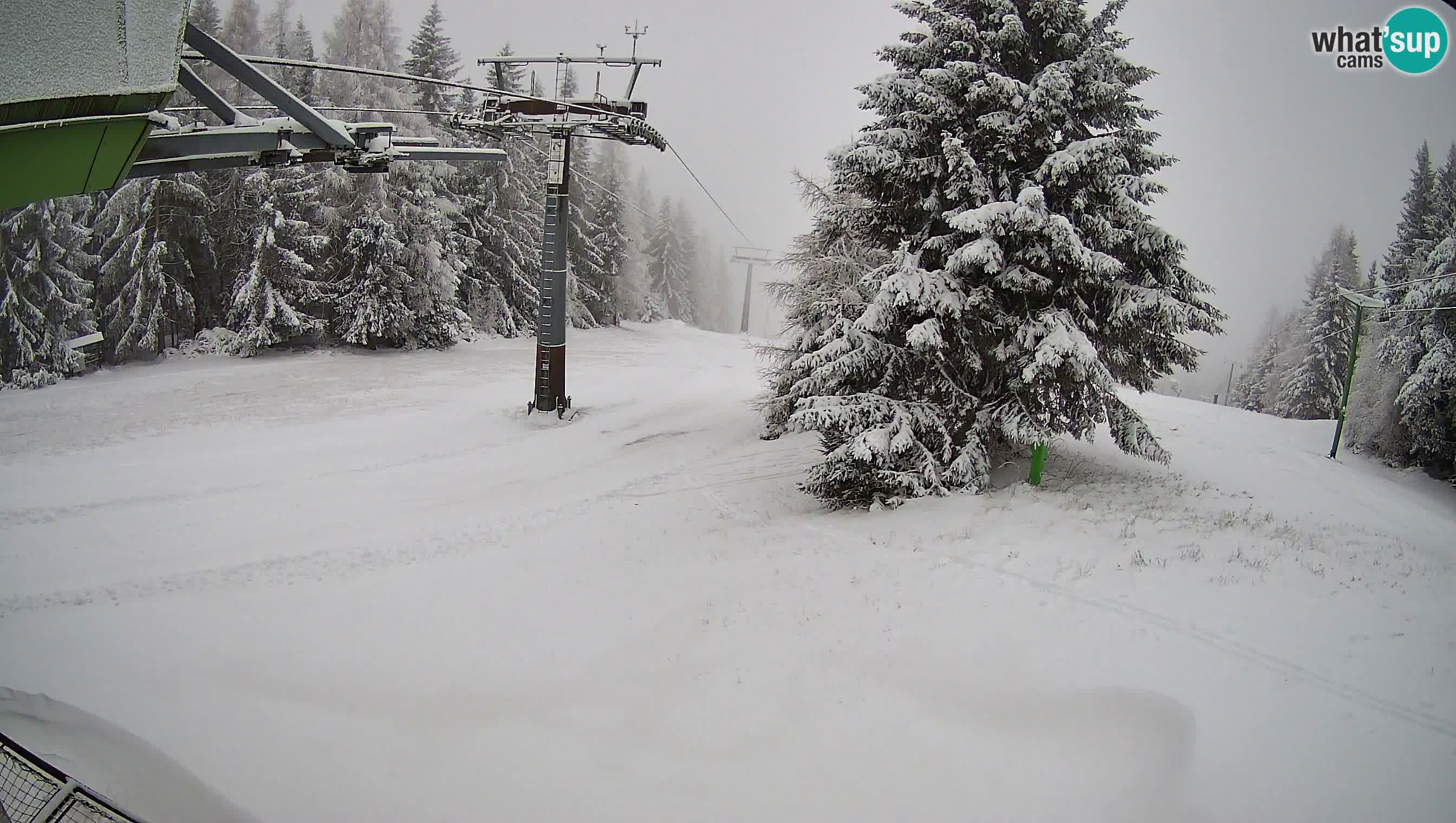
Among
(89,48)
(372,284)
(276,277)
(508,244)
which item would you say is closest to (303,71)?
(276,277)

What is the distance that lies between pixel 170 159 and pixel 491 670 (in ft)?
19.3

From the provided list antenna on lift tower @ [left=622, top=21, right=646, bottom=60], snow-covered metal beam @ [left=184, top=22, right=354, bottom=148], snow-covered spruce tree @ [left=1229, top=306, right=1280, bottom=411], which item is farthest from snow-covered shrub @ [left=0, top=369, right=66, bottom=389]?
snow-covered spruce tree @ [left=1229, top=306, right=1280, bottom=411]

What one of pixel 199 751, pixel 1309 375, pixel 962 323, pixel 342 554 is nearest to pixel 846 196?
pixel 962 323

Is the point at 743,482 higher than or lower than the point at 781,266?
lower

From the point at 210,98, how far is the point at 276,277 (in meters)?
26.1

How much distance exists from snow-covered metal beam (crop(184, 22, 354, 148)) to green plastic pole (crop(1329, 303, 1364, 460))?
27.8 meters

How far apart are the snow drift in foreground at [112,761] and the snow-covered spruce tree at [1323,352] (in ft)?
144

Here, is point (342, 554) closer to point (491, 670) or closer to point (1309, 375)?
point (491, 670)

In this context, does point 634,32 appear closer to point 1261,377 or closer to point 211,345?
point 211,345

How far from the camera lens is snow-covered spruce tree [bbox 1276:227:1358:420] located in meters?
34.4

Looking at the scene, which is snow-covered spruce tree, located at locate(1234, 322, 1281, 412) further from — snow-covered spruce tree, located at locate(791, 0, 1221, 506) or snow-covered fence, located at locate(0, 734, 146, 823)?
snow-covered fence, located at locate(0, 734, 146, 823)

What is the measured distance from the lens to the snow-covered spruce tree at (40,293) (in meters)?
21.2

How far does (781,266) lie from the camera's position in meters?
16.4

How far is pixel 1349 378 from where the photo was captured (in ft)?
71.3
